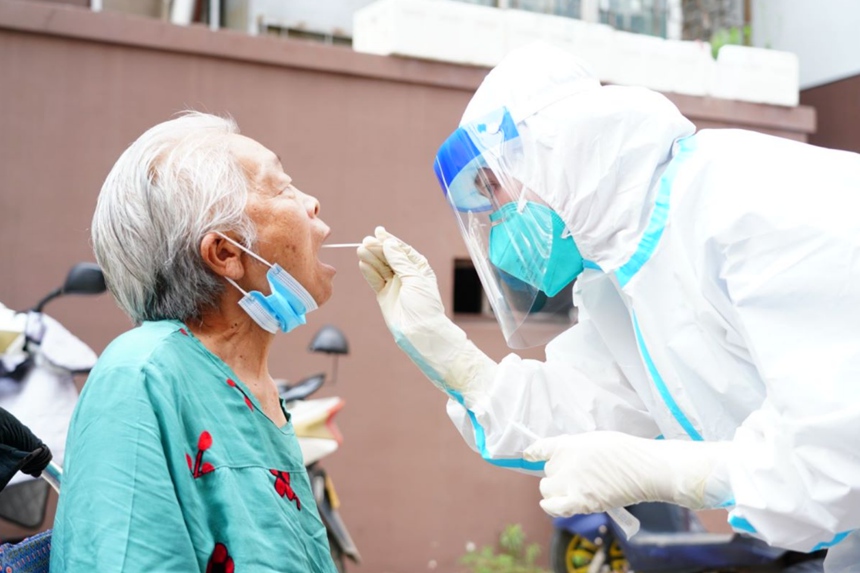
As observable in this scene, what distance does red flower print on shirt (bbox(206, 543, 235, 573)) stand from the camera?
1743mm

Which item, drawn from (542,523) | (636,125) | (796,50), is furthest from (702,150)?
(796,50)

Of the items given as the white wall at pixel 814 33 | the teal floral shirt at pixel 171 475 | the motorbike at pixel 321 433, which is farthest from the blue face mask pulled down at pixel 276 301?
the white wall at pixel 814 33

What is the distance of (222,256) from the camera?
1989 mm

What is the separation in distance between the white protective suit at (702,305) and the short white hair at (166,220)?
0.69m

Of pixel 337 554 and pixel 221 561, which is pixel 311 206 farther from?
pixel 337 554

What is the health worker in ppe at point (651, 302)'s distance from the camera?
1.68 meters

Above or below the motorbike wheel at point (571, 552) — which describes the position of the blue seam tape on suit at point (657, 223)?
above

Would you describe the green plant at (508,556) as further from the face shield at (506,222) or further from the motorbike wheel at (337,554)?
the face shield at (506,222)

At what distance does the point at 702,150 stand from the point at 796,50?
6.15 m

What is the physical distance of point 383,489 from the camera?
205 inches

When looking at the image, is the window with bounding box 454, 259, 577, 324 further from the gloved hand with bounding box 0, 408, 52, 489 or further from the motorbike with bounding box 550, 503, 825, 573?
the gloved hand with bounding box 0, 408, 52, 489

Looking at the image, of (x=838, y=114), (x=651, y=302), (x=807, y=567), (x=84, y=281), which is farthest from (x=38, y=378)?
(x=838, y=114)

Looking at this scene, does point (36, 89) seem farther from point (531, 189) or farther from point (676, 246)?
point (676, 246)

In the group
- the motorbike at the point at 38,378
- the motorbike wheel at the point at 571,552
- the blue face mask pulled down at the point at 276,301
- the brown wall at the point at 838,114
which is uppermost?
the brown wall at the point at 838,114
